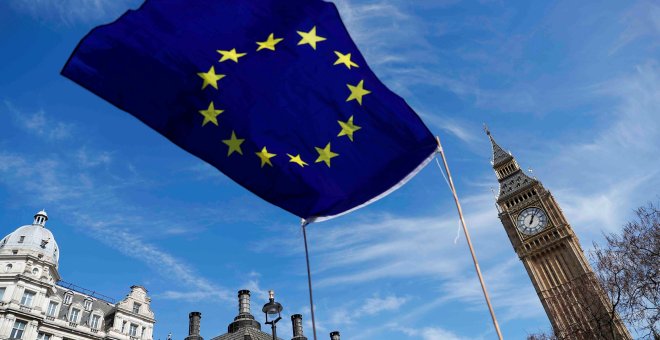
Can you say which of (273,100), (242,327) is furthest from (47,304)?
(273,100)

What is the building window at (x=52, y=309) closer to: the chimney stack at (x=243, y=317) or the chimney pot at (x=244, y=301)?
the chimney stack at (x=243, y=317)

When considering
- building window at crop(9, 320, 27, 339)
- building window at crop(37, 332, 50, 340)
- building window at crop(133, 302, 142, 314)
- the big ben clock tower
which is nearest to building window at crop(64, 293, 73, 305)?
building window at crop(37, 332, 50, 340)

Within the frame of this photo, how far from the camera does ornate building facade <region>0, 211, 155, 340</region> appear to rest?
1250 inches

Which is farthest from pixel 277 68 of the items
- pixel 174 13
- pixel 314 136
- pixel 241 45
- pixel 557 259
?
pixel 557 259

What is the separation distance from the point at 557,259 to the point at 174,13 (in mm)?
77068

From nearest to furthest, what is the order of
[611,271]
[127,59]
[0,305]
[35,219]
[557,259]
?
[127,59] → [611,271] → [0,305] → [35,219] → [557,259]

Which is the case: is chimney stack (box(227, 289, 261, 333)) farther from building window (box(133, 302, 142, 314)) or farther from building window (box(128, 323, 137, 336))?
building window (box(133, 302, 142, 314))

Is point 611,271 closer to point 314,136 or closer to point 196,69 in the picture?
point 314,136

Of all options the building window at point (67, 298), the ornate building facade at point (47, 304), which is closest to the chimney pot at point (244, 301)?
the ornate building facade at point (47, 304)

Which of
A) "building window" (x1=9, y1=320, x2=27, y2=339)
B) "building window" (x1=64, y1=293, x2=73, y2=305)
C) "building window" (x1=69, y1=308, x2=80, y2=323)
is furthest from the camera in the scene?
"building window" (x1=64, y1=293, x2=73, y2=305)

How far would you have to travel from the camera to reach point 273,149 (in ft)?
31.6

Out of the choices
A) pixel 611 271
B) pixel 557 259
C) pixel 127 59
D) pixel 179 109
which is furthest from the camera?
pixel 557 259

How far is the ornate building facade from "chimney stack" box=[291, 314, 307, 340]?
1264 cm

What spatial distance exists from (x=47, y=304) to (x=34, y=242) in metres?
6.66
